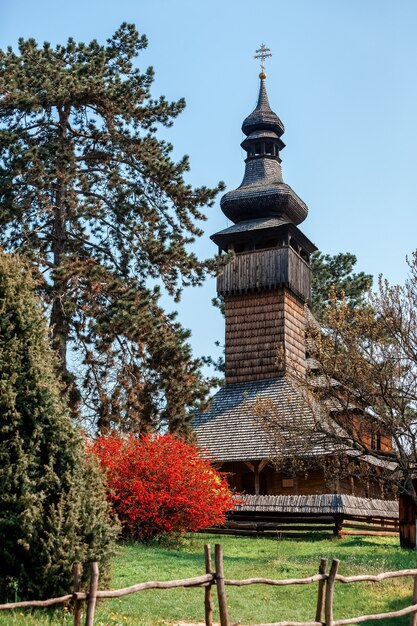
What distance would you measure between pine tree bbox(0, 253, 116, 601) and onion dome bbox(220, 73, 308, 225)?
91.6 feet

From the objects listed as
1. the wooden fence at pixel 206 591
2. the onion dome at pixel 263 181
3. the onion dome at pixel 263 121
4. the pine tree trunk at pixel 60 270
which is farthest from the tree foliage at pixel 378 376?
the onion dome at pixel 263 121

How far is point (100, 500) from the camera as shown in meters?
11.2

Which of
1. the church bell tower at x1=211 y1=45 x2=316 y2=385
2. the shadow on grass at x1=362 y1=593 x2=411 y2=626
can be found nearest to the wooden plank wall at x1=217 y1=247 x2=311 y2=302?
the church bell tower at x1=211 y1=45 x2=316 y2=385

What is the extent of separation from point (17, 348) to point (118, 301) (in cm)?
1129

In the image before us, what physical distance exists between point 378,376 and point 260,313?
17078 millimetres

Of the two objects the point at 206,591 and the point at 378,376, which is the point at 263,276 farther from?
the point at 206,591

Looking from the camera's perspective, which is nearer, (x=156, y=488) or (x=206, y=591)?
(x=206, y=591)

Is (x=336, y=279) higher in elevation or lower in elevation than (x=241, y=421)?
higher

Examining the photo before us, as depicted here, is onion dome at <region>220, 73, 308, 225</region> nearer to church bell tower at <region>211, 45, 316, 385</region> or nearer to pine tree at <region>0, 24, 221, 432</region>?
church bell tower at <region>211, 45, 316, 385</region>

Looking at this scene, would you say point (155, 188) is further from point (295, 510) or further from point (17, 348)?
point (17, 348)

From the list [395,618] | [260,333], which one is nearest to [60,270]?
[395,618]

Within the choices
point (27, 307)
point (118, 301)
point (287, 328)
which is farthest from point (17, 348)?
point (287, 328)

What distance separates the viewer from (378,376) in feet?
66.3

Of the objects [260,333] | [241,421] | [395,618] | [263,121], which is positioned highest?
[263,121]
